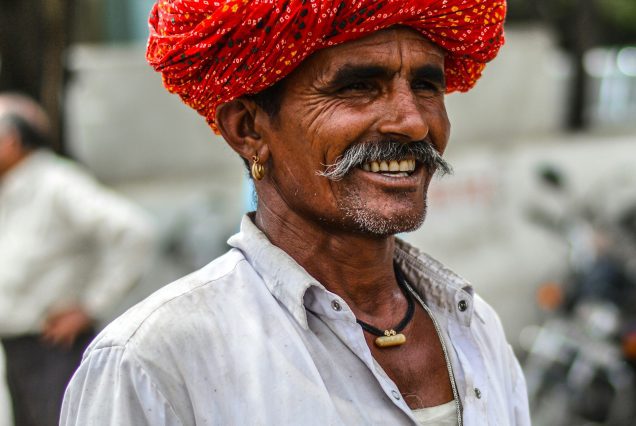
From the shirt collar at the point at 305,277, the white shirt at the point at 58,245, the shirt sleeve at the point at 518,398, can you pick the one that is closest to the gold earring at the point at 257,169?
the shirt collar at the point at 305,277

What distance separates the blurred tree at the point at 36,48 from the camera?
18.3 feet

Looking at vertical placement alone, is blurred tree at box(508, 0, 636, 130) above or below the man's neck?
below

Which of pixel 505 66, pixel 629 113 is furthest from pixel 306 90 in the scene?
pixel 629 113

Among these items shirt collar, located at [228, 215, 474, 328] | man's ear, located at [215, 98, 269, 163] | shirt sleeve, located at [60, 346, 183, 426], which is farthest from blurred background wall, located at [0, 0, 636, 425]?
shirt sleeve, located at [60, 346, 183, 426]

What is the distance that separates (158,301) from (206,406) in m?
0.24

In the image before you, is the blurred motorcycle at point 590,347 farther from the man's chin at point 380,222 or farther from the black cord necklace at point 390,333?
the man's chin at point 380,222

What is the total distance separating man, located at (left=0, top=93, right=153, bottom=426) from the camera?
14.7 feet

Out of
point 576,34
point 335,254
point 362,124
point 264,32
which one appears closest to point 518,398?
point 335,254

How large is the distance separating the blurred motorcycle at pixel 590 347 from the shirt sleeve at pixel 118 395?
4.51 m

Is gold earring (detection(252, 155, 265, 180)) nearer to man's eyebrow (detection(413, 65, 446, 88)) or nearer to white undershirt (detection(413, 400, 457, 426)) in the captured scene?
man's eyebrow (detection(413, 65, 446, 88))

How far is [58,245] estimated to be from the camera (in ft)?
15.0

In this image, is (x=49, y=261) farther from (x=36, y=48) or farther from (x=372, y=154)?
(x=372, y=154)

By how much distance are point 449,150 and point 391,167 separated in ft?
20.2

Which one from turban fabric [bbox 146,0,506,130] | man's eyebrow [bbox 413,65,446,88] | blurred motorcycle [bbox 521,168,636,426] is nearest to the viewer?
turban fabric [bbox 146,0,506,130]
